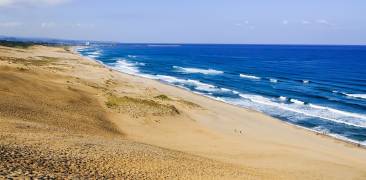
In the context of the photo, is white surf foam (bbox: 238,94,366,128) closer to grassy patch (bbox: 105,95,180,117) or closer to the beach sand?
the beach sand

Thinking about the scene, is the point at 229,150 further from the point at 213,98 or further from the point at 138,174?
the point at 213,98

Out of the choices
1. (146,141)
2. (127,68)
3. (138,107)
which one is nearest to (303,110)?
(138,107)

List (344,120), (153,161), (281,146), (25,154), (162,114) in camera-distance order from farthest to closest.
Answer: (344,120)
(162,114)
(281,146)
(153,161)
(25,154)

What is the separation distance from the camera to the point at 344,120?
143 feet

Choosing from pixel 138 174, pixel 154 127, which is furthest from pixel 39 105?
pixel 138 174

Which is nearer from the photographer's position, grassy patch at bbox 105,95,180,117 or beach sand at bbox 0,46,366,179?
beach sand at bbox 0,46,366,179

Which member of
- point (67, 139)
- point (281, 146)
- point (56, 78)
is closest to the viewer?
point (67, 139)

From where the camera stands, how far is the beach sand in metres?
19.1

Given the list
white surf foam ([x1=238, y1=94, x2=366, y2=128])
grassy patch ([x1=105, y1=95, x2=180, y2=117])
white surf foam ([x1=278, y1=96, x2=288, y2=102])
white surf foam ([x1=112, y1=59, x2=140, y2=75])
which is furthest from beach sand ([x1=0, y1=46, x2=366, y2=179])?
white surf foam ([x1=112, y1=59, x2=140, y2=75])

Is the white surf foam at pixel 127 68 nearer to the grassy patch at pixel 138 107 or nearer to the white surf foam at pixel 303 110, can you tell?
the white surf foam at pixel 303 110

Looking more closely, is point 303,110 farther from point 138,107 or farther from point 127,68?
point 127,68

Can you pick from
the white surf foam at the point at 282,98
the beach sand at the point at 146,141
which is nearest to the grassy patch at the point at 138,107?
the beach sand at the point at 146,141

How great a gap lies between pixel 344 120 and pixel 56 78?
3408 centimetres

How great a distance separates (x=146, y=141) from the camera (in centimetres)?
2961
